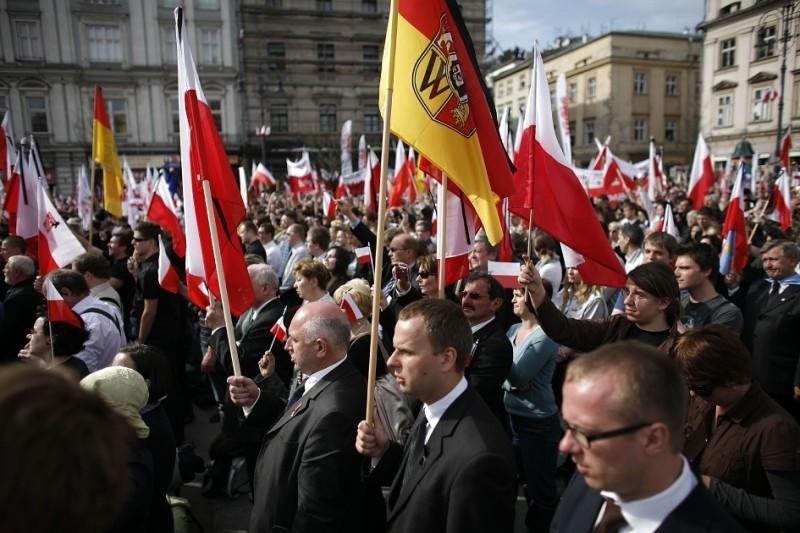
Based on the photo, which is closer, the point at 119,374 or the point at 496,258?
the point at 119,374

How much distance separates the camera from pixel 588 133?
182 feet

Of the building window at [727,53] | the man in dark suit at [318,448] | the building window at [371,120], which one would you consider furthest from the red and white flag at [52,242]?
the building window at [727,53]

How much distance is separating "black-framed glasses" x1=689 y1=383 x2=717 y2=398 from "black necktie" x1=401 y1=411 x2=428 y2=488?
1.20 m

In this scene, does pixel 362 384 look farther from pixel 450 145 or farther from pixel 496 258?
pixel 496 258

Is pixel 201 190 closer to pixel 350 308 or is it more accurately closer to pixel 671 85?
pixel 350 308

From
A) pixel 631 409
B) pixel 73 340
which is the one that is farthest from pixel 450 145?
pixel 73 340

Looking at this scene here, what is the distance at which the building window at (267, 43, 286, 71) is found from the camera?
45062 mm

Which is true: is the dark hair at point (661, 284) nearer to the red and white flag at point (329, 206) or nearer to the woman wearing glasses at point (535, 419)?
the woman wearing glasses at point (535, 419)

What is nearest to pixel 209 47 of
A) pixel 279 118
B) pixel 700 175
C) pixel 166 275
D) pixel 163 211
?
pixel 279 118

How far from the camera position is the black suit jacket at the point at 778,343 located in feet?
14.9

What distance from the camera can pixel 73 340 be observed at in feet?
12.6

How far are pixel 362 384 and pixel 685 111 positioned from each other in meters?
59.8

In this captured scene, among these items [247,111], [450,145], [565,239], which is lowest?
[565,239]

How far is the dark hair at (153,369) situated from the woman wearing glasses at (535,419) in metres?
2.30
